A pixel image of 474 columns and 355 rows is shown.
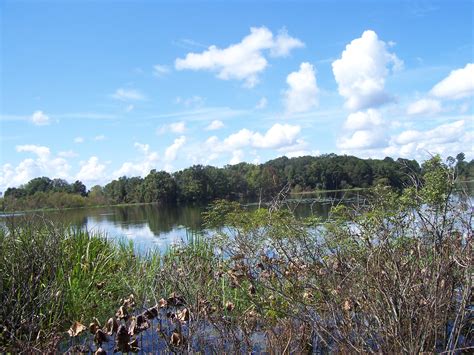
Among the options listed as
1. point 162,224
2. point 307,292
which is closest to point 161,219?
point 162,224

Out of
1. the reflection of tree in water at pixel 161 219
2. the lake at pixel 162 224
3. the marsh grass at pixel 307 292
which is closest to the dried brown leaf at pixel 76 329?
the marsh grass at pixel 307 292

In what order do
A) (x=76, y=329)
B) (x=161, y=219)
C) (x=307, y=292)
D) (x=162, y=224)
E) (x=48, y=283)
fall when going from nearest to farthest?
1. (x=76, y=329)
2. (x=307, y=292)
3. (x=48, y=283)
4. (x=162, y=224)
5. (x=161, y=219)

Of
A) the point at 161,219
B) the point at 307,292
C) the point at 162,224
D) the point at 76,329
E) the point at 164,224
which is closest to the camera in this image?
the point at 76,329

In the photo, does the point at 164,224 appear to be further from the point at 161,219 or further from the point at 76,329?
the point at 76,329

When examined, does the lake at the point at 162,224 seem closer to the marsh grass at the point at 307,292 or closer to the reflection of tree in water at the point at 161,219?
the reflection of tree in water at the point at 161,219

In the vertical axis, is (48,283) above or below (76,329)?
above

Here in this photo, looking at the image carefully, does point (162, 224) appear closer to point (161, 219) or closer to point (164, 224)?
point (164, 224)

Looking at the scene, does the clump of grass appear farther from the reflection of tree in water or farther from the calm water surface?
the reflection of tree in water

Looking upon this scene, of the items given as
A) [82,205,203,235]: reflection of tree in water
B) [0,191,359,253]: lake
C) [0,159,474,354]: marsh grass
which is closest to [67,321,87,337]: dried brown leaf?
[0,159,474,354]: marsh grass

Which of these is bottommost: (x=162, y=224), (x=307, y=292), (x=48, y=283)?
(x=162, y=224)

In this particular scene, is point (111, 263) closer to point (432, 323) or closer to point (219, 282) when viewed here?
point (219, 282)

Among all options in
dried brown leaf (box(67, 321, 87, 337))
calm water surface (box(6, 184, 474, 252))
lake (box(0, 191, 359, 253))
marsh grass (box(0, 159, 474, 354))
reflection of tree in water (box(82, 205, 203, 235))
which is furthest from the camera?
reflection of tree in water (box(82, 205, 203, 235))

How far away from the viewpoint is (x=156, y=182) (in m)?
87.4

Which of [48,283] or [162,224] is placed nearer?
[48,283]
